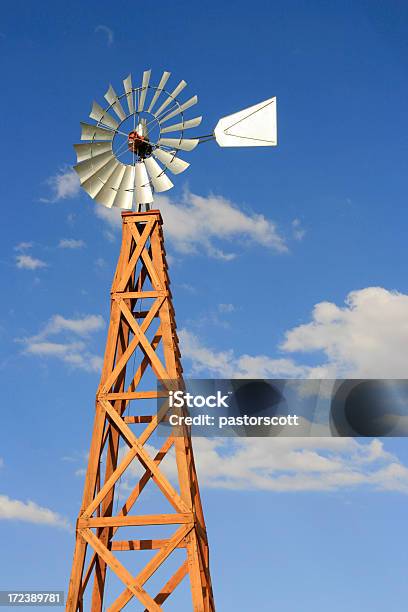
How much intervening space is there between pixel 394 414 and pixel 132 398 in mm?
7042

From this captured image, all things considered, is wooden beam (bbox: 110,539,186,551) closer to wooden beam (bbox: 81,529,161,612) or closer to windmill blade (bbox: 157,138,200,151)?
wooden beam (bbox: 81,529,161,612)

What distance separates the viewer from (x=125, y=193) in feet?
77.6

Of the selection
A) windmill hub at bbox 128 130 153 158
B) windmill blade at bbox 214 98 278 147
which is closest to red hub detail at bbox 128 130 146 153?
windmill hub at bbox 128 130 153 158

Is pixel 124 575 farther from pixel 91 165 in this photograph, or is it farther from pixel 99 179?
pixel 91 165

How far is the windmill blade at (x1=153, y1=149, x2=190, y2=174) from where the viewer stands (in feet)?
77.0

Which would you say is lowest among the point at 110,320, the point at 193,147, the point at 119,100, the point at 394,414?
Answer: the point at 394,414

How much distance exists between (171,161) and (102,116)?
8.80 ft

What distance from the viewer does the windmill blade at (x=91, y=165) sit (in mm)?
23672

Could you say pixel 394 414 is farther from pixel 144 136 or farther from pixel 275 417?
pixel 144 136

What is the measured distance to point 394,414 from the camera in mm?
21500

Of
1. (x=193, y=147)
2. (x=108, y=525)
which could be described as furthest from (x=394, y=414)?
(x=193, y=147)

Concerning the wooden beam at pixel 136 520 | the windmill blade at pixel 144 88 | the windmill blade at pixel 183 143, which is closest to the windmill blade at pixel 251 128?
the windmill blade at pixel 183 143

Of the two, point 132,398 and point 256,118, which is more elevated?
point 256,118

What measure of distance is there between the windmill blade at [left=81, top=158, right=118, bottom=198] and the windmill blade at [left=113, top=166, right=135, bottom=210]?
1.56 ft
